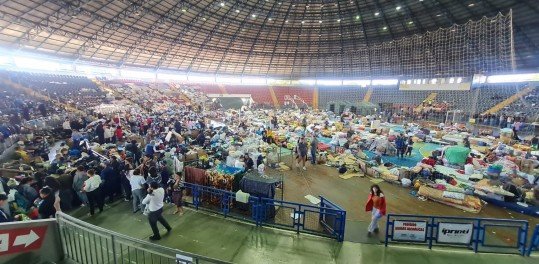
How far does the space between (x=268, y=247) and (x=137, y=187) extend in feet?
13.8

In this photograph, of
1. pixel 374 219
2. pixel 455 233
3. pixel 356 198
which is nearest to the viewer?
pixel 455 233

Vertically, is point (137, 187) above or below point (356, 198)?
above

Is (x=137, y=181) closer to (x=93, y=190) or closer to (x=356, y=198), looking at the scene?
(x=93, y=190)

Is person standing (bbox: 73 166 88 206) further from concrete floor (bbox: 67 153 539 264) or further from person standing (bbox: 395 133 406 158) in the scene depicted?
person standing (bbox: 395 133 406 158)

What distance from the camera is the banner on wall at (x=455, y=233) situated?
6625mm

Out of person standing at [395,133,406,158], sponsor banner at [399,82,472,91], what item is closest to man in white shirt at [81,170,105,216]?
person standing at [395,133,406,158]

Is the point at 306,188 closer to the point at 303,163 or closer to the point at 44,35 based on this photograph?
the point at 303,163

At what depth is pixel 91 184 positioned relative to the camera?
23.7 feet

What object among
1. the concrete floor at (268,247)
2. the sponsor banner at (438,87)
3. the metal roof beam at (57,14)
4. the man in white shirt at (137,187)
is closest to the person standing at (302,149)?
the concrete floor at (268,247)

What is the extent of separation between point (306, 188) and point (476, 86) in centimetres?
3302

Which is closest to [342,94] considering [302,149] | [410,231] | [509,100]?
[509,100]

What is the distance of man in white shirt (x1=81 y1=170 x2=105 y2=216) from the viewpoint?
23.6 ft

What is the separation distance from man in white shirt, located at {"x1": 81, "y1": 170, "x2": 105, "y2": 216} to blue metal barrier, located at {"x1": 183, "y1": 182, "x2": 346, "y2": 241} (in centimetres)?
255

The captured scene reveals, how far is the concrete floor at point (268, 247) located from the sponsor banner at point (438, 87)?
31.5m
